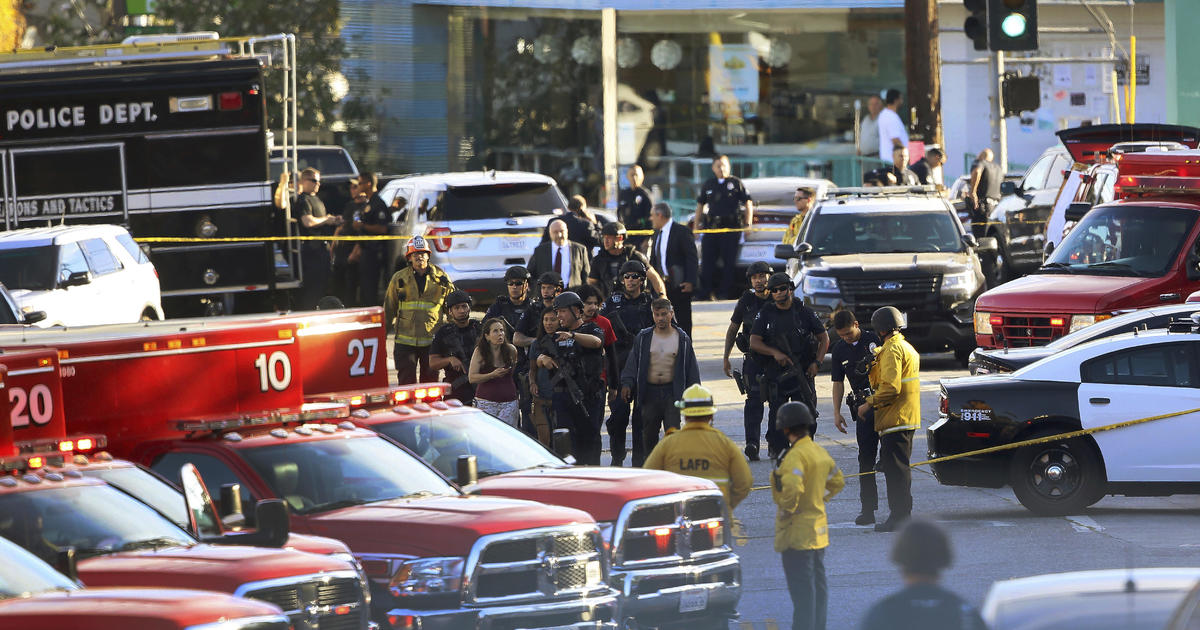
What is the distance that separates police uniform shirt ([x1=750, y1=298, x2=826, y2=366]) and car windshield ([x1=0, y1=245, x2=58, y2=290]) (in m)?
7.24

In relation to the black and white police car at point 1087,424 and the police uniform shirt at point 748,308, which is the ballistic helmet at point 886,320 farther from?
the police uniform shirt at point 748,308

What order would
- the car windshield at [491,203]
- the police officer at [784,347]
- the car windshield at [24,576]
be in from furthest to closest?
the car windshield at [491,203] < the police officer at [784,347] < the car windshield at [24,576]

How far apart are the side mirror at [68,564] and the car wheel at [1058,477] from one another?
24.4ft

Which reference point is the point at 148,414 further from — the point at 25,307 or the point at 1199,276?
the point at 1199,276

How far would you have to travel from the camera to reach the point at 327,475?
34.0 feet

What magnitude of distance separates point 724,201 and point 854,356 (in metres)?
11.0

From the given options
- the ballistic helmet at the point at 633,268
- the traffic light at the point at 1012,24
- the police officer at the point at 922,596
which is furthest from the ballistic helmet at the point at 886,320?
the traffic light at the point at 1012,24

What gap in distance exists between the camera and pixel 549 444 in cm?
1441

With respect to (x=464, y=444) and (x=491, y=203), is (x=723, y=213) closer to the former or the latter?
(x=491, y=203)

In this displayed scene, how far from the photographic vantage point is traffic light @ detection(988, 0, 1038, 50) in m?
20.5

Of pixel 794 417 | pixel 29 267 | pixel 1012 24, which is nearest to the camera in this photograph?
pixel 794 417

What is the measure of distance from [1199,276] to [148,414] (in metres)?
10.9

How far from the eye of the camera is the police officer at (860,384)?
13.2 meters

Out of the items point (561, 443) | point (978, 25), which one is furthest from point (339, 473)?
point (978, 25)
